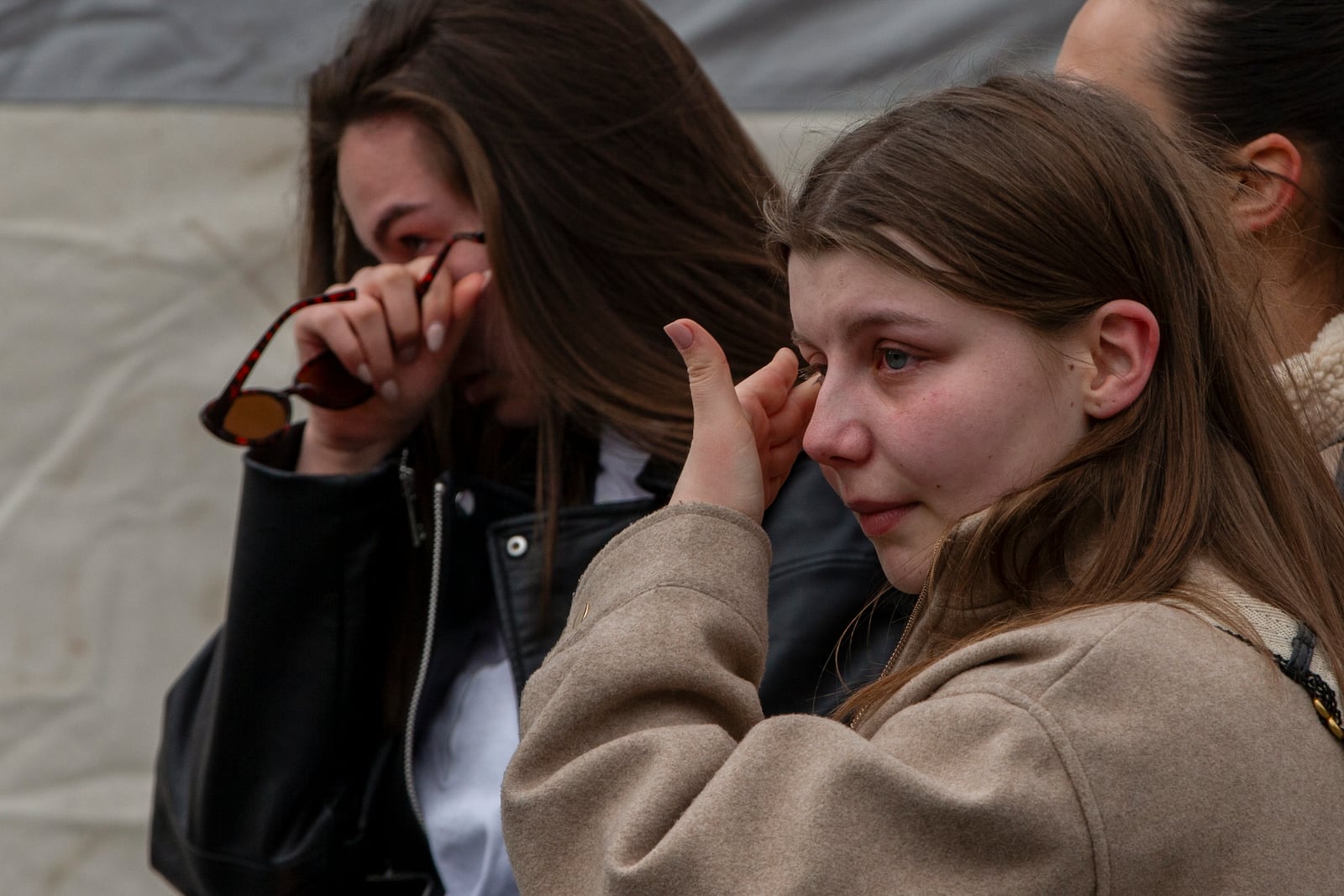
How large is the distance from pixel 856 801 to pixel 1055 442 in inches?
11.4

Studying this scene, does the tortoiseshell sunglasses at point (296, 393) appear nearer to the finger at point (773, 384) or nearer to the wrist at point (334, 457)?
the wrist at point (334, 457)

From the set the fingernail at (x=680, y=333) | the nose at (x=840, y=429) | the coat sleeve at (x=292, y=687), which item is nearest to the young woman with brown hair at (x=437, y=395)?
the coat sleeve at (x=292, y=687)

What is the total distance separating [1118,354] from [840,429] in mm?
192

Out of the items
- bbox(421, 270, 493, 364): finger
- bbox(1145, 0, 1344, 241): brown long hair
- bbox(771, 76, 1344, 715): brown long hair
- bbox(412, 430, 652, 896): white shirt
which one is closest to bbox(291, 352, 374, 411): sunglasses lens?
bbox(421, 270, 493, 364): finger

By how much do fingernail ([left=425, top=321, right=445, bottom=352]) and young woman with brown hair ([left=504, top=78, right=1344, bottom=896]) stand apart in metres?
0.61

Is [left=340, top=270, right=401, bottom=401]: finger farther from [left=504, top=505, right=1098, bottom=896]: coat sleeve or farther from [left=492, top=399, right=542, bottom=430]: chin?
[left=504, top=505, right=1098, bottom=896]: coat sleeve

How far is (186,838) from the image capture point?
1.68 m

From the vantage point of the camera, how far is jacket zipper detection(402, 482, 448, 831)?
5.04 ft

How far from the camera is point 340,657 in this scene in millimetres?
1638

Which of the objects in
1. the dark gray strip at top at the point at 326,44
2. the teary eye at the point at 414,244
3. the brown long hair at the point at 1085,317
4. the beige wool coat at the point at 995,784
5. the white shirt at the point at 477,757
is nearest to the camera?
the beige wool coat at the point at 995,784

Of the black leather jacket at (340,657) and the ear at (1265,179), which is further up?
the ear at (1265,179)

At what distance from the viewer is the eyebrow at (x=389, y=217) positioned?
167 cm

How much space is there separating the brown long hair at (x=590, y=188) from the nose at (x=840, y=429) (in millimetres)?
571

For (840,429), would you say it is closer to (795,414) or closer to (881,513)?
(881,513)
